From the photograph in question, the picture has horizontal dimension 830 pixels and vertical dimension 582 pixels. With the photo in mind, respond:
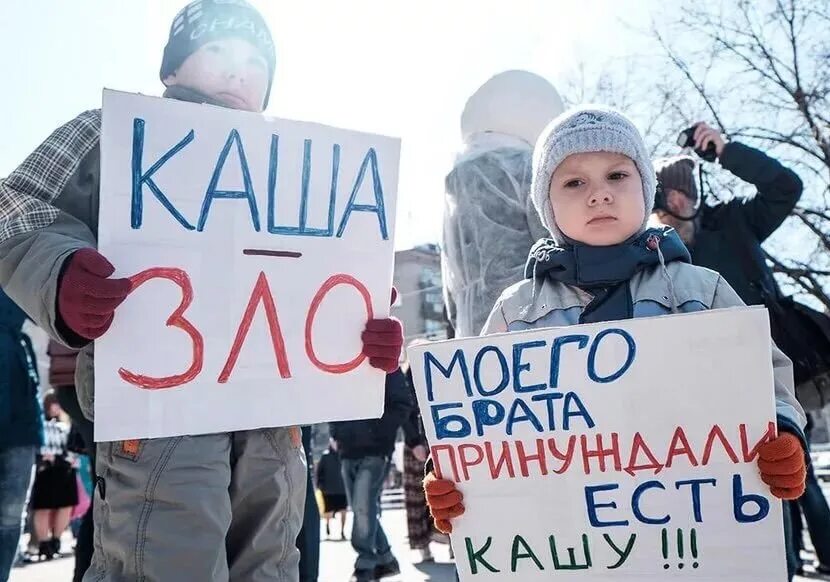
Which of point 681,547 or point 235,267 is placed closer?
point 681,547

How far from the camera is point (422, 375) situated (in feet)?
4.55

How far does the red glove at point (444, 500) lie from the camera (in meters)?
1.34

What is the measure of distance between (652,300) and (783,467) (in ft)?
1.43

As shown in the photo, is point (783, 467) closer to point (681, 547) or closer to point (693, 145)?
point (681, 547)

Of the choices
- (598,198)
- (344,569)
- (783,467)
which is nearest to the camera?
(783,467)

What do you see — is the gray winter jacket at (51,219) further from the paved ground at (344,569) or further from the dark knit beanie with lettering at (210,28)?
the paved ground at (344,569)

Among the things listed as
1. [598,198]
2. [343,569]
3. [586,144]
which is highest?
[586,144]

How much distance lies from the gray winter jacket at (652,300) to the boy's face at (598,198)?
11cm

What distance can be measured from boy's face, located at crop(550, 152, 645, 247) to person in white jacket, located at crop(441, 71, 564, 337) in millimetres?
915

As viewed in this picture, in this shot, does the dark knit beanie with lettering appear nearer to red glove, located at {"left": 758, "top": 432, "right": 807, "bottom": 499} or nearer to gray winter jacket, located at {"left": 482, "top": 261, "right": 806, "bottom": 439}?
gray winter jacket, located at {"left": 482, "top": 261, "right": 806, "bottom": 439}

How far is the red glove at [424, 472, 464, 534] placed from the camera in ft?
4.41

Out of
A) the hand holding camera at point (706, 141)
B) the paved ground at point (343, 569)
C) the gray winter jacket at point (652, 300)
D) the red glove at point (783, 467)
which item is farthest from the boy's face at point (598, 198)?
the paved ground at point (343, 569)

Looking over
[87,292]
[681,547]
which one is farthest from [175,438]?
[681,547]

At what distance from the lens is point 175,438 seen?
1.48 meters
